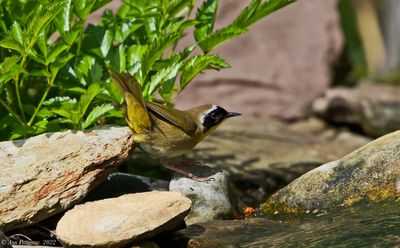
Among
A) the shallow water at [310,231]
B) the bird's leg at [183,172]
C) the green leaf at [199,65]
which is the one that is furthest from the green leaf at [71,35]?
the shallow water at [310,231]

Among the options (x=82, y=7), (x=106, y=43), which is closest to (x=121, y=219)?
(x=82, y=7)

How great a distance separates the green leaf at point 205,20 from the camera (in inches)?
234

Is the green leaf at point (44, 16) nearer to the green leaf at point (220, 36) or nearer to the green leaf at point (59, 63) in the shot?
the green leaf at point (59, 63)

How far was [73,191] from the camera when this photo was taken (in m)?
5.09

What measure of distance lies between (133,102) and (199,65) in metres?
0.49

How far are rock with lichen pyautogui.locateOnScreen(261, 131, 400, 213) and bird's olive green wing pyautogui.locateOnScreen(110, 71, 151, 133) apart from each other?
1.02 meters

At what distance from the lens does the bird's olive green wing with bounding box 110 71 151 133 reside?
545 cm

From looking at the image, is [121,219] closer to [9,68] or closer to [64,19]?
[9,68]

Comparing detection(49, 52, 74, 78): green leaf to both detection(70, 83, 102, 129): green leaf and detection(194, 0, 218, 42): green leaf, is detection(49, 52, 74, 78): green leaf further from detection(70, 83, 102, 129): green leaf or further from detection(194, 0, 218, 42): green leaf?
detection(194, 0, 218, 42): green leaf

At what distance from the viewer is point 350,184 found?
5469mm

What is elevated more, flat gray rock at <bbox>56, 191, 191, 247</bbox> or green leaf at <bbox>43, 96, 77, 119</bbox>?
green leaf at <bbox>43, 96, 77, 119</bbox>

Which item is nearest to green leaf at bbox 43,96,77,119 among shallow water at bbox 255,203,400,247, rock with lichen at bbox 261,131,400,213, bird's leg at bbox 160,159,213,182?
bird's leg at bbox 160,159,213,182

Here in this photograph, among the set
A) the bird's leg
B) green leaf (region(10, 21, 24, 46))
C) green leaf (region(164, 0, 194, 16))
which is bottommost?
the bird's leg

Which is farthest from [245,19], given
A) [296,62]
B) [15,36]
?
[296,62]
